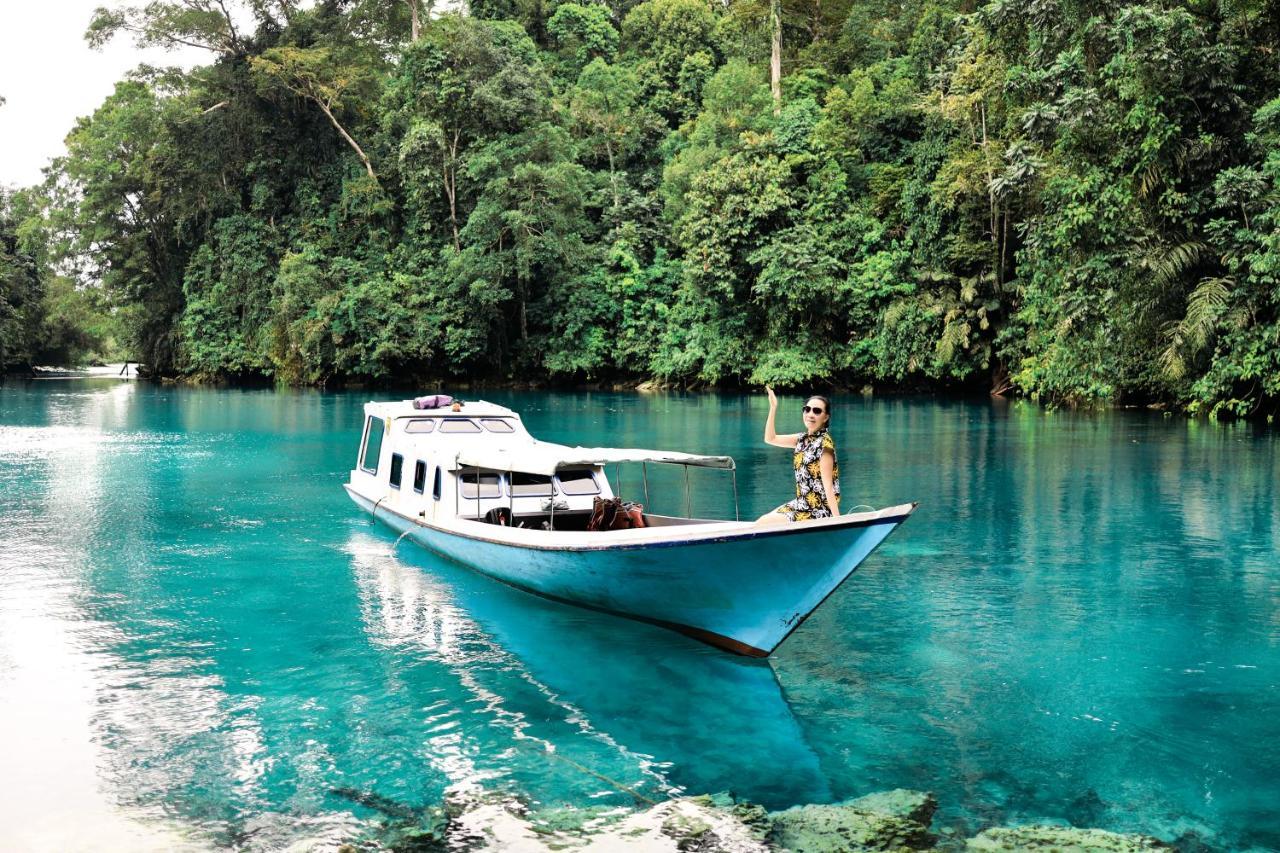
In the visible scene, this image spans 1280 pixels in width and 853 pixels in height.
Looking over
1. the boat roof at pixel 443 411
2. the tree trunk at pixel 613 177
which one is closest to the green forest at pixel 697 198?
the tree trunk at pixel 613 177

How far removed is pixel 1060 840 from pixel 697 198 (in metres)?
39.8

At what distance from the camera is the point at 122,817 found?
6.68 meters

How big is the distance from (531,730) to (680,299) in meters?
41.6

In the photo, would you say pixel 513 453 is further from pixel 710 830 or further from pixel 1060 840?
pixel 1060 840

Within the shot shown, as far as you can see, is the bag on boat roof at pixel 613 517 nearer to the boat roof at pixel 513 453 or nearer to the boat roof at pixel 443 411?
the boat roof at pixel 513 453

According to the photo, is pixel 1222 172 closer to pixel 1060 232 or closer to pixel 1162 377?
pixel 1060 232

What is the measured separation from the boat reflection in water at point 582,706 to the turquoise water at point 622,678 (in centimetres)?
3

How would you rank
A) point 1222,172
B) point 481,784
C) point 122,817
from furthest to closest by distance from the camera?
point 1222,172 < point 481,784 < point 122,817

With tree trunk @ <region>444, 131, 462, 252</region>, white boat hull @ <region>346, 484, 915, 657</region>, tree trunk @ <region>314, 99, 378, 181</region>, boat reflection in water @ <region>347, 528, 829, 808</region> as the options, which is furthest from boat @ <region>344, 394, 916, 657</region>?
tree trunk @ <region>314, 99, 378, 181</region>

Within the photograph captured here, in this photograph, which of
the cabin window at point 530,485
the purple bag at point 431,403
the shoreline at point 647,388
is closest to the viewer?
the cabin window at point 530,485

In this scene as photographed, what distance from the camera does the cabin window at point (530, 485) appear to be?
1328 centimetres

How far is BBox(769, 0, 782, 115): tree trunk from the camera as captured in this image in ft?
156

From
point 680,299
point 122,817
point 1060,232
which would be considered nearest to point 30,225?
point 680,299

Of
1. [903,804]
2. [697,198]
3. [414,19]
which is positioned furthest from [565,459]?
[414,19]
